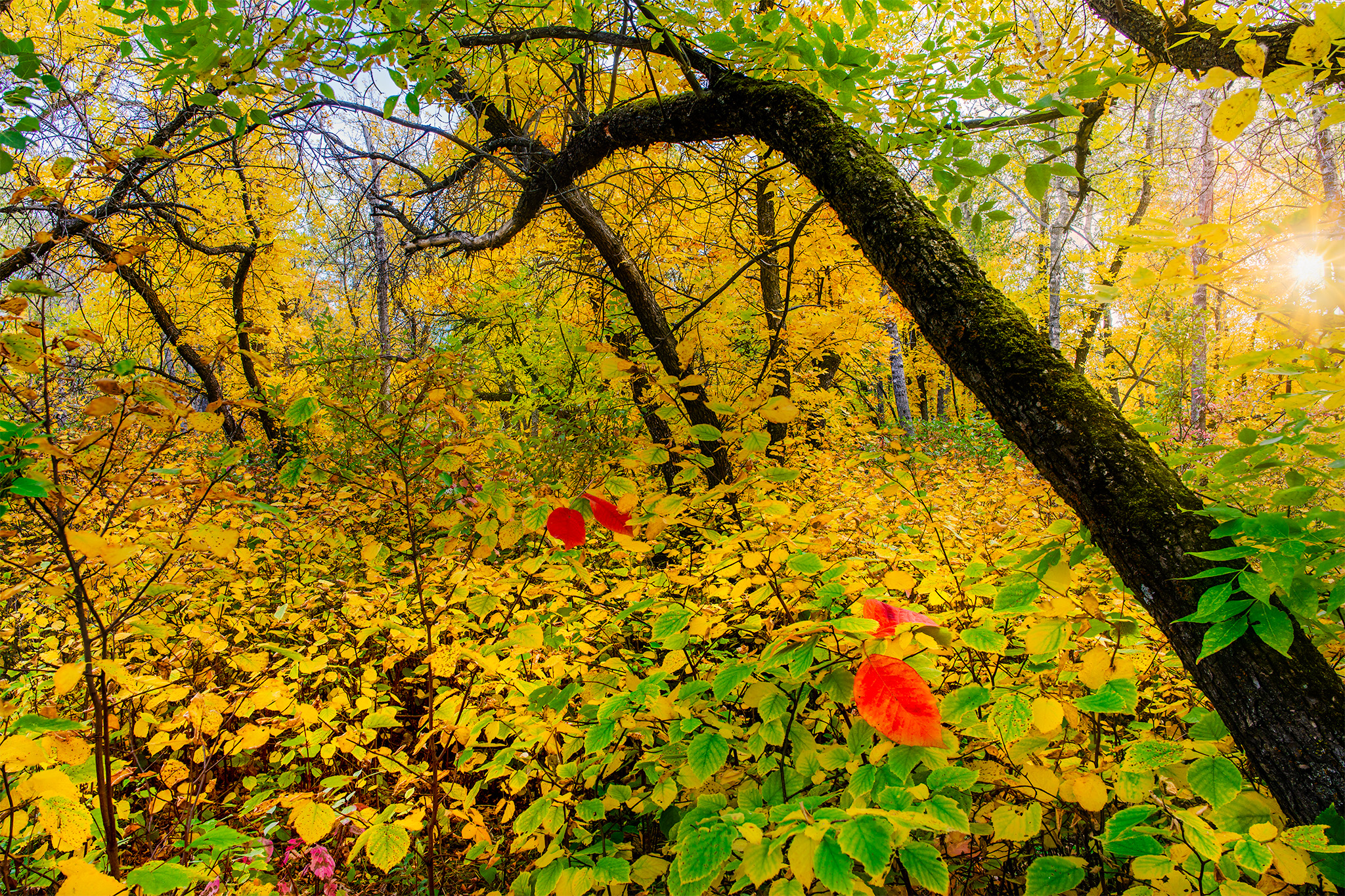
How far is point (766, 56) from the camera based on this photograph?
211 cm

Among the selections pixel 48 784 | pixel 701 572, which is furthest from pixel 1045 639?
pixel 48 784

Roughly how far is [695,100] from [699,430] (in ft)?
5.53

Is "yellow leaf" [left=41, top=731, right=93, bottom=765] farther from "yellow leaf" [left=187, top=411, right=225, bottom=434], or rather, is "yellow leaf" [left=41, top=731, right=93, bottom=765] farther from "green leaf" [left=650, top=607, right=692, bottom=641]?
"green leaf" [left=650, top=607, right=692, bottom=641]

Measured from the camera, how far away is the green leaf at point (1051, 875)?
1.03m

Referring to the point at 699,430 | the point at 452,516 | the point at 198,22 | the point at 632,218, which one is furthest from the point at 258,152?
the point at 699,430

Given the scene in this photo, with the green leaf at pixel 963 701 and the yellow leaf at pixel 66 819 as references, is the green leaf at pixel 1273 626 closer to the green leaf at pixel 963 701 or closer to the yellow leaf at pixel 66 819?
the green leaf at pixel 963 701

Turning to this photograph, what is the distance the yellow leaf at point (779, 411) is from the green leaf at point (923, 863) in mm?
1029

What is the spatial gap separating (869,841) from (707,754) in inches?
18.6

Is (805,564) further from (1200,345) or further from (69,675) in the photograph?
(1200,345)

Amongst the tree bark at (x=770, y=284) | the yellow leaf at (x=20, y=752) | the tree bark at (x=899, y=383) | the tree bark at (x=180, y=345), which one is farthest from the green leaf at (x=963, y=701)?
the tree bark at (x=899, y=383)

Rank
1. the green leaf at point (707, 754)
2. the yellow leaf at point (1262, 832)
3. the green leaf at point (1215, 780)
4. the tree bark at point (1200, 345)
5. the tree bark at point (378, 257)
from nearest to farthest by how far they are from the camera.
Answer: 1. the yellow leaf at point (1262, 832)
2. the green leaf at point (1215, 780)
3. the green leaf at point (707, 754)
4. the tree bark at point (378, 257)
5. the tree bark at point (1200, 345)

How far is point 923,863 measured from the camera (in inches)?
37.7

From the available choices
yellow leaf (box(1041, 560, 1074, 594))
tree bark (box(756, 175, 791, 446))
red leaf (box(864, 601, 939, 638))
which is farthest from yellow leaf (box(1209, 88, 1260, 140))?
tree bark (box(756, 175, 791, 446))

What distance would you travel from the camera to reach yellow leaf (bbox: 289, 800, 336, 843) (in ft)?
4.26
